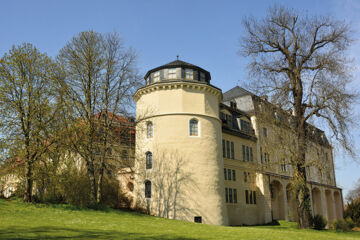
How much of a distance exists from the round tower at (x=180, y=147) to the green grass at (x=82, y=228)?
5059 mm

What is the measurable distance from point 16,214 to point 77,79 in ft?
33.0

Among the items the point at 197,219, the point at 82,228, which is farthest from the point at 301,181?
the point at 82,228

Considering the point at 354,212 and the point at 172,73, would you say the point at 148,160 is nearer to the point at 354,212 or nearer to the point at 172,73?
the point at 172,73

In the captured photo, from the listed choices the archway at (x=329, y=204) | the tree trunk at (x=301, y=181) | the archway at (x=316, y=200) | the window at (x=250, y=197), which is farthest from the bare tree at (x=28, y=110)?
the archway at (x=329, y=204)

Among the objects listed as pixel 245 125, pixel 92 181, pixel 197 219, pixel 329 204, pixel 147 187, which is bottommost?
pixel 329 204

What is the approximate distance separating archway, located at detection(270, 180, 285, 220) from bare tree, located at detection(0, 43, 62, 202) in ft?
83.3

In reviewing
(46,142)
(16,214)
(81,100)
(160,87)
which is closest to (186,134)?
(160,87)

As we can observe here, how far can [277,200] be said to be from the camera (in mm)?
35969

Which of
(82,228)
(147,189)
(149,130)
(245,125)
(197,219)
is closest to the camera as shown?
(82,228)

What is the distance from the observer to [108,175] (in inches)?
946

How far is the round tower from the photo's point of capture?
941 inches

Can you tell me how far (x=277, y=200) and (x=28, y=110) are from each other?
2781 centimetres

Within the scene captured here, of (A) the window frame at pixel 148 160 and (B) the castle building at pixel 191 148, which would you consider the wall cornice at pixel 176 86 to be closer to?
(B) the castle building at pixel 191 148

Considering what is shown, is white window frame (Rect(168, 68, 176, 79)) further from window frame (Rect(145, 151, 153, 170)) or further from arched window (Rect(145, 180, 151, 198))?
arched window (Rect(145, 180, 151, 198))
